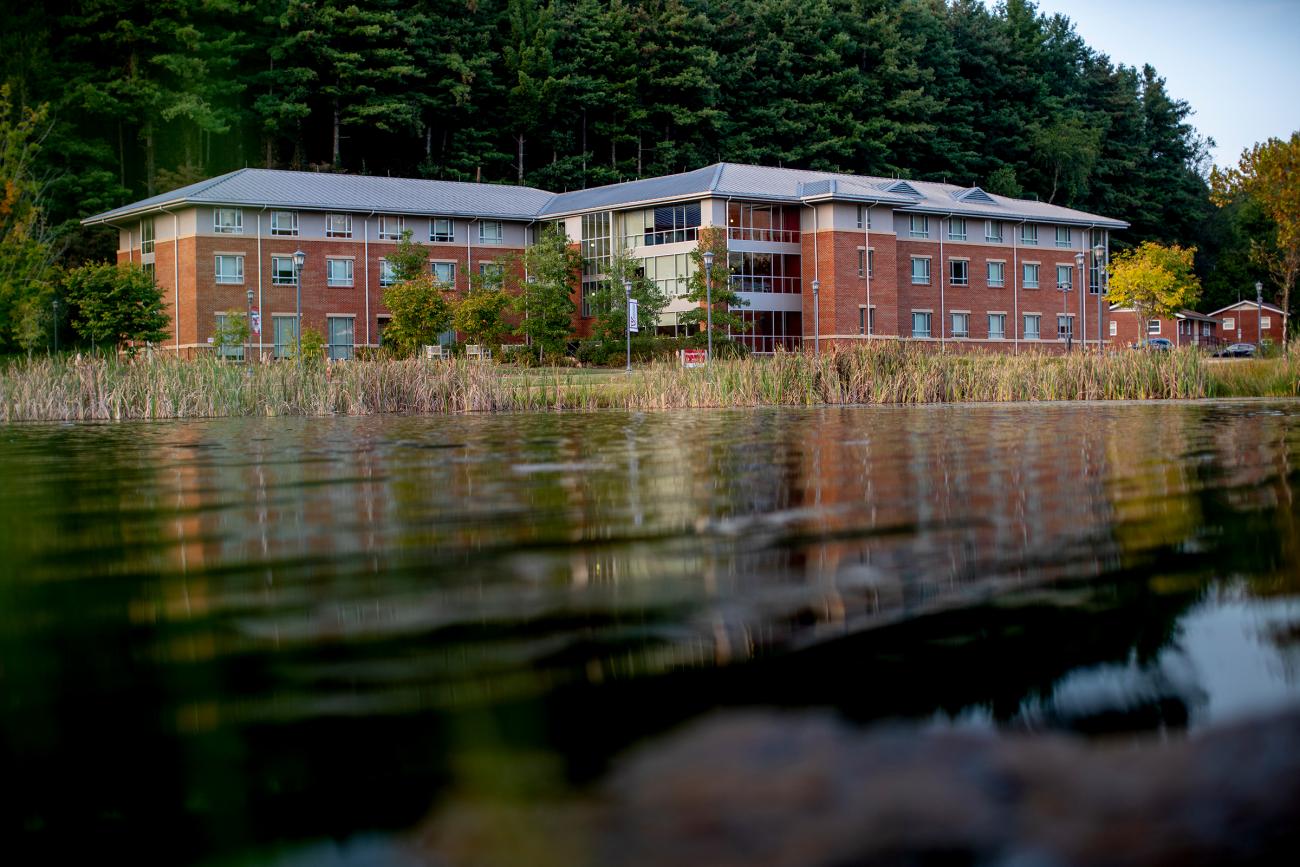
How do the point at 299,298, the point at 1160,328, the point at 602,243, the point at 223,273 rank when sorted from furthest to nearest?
the point at 1160,328, the point at 602,243, the point at 223,273, the point at 299,298

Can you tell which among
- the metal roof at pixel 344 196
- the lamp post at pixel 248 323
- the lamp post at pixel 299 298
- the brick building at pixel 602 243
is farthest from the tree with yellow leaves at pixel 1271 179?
the lamp post at pixel 248 323

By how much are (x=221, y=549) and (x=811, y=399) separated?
1749 cm

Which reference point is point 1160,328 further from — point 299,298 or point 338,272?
point 299,298

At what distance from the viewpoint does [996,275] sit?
67500 mm

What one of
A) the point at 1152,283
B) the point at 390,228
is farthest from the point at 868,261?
the point at 390,228

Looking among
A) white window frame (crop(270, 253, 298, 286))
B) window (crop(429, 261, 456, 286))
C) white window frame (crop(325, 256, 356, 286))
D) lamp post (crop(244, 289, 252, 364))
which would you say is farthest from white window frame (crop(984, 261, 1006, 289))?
lamp post (crop(244, 289, 252, 364))

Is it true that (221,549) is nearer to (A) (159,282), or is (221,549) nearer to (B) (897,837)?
(B) (897,837)

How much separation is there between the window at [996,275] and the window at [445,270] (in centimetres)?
2734

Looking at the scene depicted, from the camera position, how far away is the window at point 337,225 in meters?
58.1

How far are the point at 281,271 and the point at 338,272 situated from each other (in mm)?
2606

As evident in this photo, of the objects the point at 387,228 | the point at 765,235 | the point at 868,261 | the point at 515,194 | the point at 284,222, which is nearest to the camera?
the point at 284,222

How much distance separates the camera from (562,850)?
66.3 inches

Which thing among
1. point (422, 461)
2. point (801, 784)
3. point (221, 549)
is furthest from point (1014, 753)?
point (422, 461)

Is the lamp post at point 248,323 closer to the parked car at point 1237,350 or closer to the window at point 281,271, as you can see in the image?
the window at point 281,271
